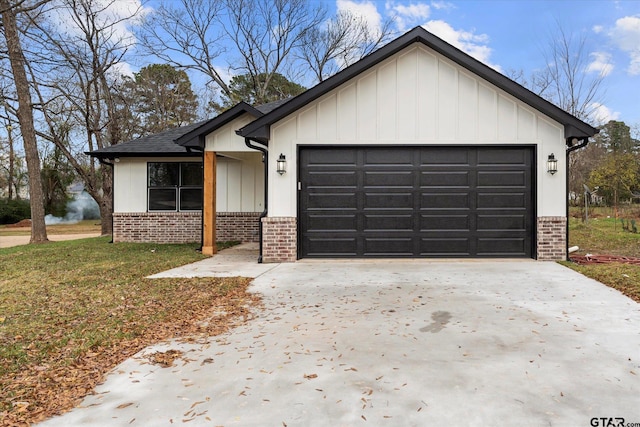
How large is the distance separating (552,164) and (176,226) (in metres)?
10.3

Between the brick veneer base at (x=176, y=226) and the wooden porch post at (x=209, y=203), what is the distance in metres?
2.68

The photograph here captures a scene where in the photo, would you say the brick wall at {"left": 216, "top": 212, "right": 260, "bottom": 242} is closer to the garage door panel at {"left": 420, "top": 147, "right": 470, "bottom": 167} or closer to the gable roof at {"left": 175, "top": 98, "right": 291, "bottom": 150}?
the gable roof at {"left": 175, "top": 98, "right": 291, "bottom": 150}

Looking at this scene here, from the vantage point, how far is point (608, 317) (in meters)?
4.50

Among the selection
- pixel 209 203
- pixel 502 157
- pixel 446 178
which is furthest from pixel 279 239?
pixel 502 157

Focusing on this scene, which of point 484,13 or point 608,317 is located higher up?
point 484,13

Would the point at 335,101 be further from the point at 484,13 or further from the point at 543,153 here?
the point at 484,13

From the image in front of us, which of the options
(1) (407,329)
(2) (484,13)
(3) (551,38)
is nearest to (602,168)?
(3) (551,38)

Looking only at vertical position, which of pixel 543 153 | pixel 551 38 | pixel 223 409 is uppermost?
pixel 551 38

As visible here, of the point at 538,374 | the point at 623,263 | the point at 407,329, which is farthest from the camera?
the point at 623,263

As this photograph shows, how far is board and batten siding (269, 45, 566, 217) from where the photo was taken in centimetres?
840

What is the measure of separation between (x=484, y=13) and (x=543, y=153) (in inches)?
383

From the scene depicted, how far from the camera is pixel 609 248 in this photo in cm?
1080

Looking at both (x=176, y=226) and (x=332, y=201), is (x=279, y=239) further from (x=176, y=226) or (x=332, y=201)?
(x=176, y=226)

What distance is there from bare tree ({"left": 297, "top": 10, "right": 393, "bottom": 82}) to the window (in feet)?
51.0
